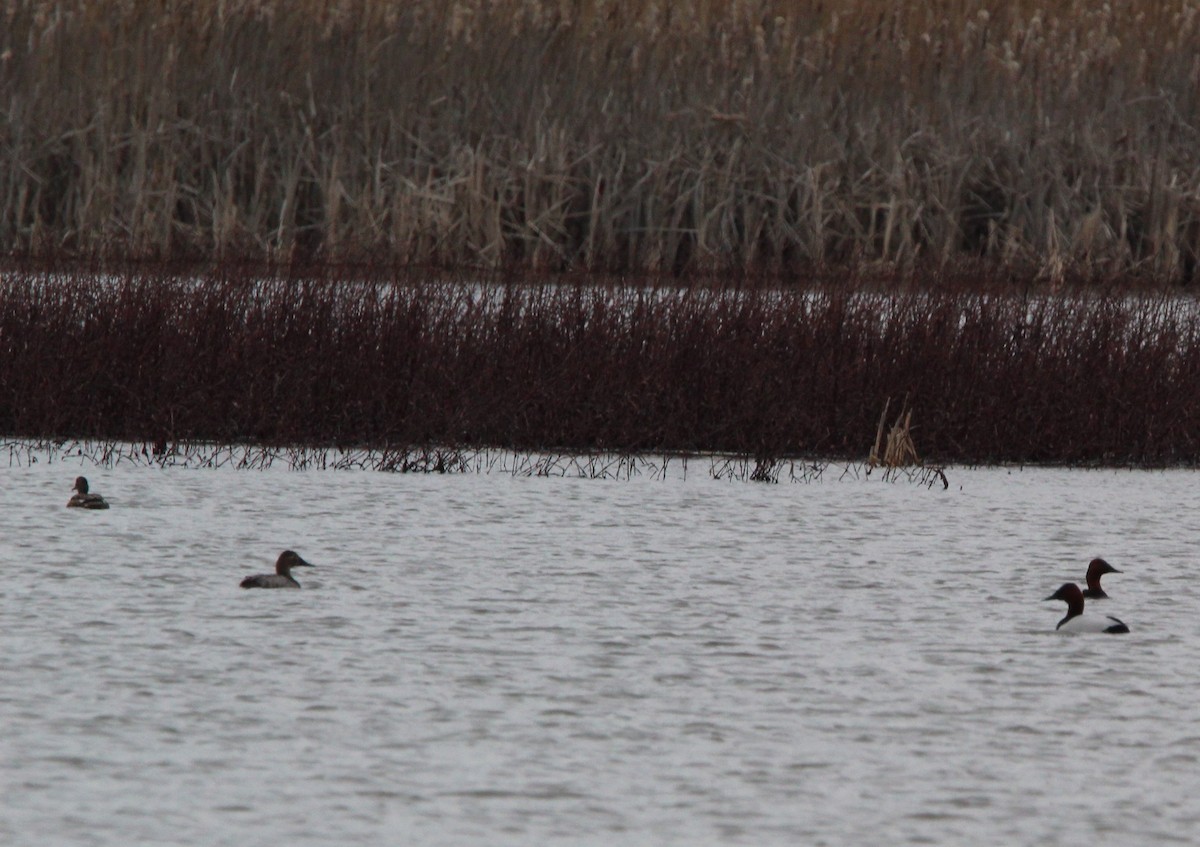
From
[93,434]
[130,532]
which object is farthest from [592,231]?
[130,532]

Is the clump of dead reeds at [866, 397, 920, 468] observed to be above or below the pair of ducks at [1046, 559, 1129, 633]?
above

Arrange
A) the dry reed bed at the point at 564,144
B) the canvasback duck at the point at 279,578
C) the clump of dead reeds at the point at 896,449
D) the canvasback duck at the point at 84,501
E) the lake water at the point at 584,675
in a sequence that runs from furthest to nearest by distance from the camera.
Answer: the dry reed bed at the point at 564,144 → the clump of dead reeds at the point at 896,449 → the canvasback duck at the point at 84,501 → the canvasback duck at the point at 279,578 → the lake water at the point at 584,675

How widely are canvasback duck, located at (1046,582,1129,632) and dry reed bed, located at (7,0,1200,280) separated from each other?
10595 mm

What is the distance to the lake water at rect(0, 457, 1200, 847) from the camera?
5.59m

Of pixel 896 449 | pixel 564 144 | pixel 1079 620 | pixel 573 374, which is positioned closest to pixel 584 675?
pixel 1079 620

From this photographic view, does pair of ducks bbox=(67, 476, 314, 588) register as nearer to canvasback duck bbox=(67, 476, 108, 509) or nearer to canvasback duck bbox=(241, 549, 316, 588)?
canvasback duck bbox=(241, 549, 316, 588)

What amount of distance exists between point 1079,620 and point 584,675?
202 centimetres

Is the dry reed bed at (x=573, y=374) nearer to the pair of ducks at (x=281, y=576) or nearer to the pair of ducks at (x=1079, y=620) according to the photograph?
the pair of ducks at (x=281, y=576)

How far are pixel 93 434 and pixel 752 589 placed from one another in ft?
22.9

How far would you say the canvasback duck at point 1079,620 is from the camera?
801cm

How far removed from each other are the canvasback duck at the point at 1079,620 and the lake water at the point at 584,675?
57mm

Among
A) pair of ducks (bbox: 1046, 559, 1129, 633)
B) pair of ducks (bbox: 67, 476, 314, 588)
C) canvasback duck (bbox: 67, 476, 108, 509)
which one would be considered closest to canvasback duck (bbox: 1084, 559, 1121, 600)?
pair of ducks (bbox: 1046, 559, 1129, 633)

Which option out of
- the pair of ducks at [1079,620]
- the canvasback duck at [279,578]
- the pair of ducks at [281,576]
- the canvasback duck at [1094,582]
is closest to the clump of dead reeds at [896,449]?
the canvasback duck at [1094,582]

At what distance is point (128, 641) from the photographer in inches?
295
